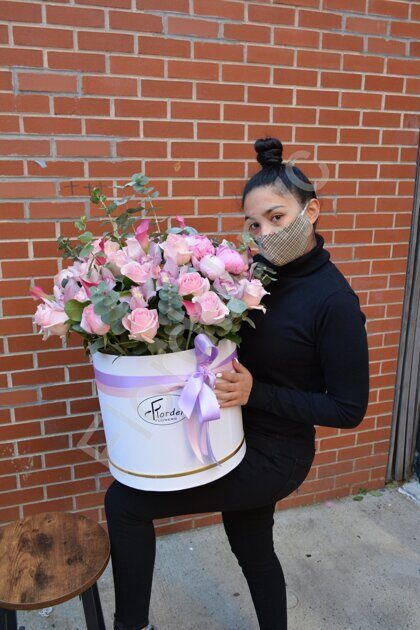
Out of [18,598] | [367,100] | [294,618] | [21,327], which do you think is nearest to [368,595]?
[294,618]

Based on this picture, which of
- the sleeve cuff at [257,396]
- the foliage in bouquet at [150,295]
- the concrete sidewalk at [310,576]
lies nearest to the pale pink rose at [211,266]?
the foliage in bouquet at [150,295]

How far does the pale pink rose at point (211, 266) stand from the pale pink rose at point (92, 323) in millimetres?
297

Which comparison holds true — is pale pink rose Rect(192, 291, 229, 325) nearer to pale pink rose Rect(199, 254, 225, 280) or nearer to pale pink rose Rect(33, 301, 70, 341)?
pale pink rose Rect(199, 254, 225, 280)

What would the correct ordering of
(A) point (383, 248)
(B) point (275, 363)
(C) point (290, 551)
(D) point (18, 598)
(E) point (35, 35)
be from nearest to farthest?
(D) point (18, 598) → (B) point (275, 363) → (E) point (35, 35) → (C) point (290, 551) → (A) point (383, 248)

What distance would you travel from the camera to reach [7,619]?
169 cm

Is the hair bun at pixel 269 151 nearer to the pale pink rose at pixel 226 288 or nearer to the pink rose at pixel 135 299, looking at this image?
the pale pink rose at pixel 226 288

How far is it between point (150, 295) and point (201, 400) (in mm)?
298

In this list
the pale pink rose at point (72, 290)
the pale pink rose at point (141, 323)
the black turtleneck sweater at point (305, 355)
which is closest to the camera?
the pale pink rose at point (141, 323)

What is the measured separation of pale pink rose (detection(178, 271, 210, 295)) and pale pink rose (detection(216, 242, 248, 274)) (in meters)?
0.14

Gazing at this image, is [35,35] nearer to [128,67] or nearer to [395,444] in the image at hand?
[128,67]

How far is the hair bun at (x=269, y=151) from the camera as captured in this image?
5.37 feet

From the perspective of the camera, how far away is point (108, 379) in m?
1.46

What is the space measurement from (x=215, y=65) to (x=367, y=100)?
85cm

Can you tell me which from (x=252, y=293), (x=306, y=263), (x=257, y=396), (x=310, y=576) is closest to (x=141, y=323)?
(x=252, y=293)
